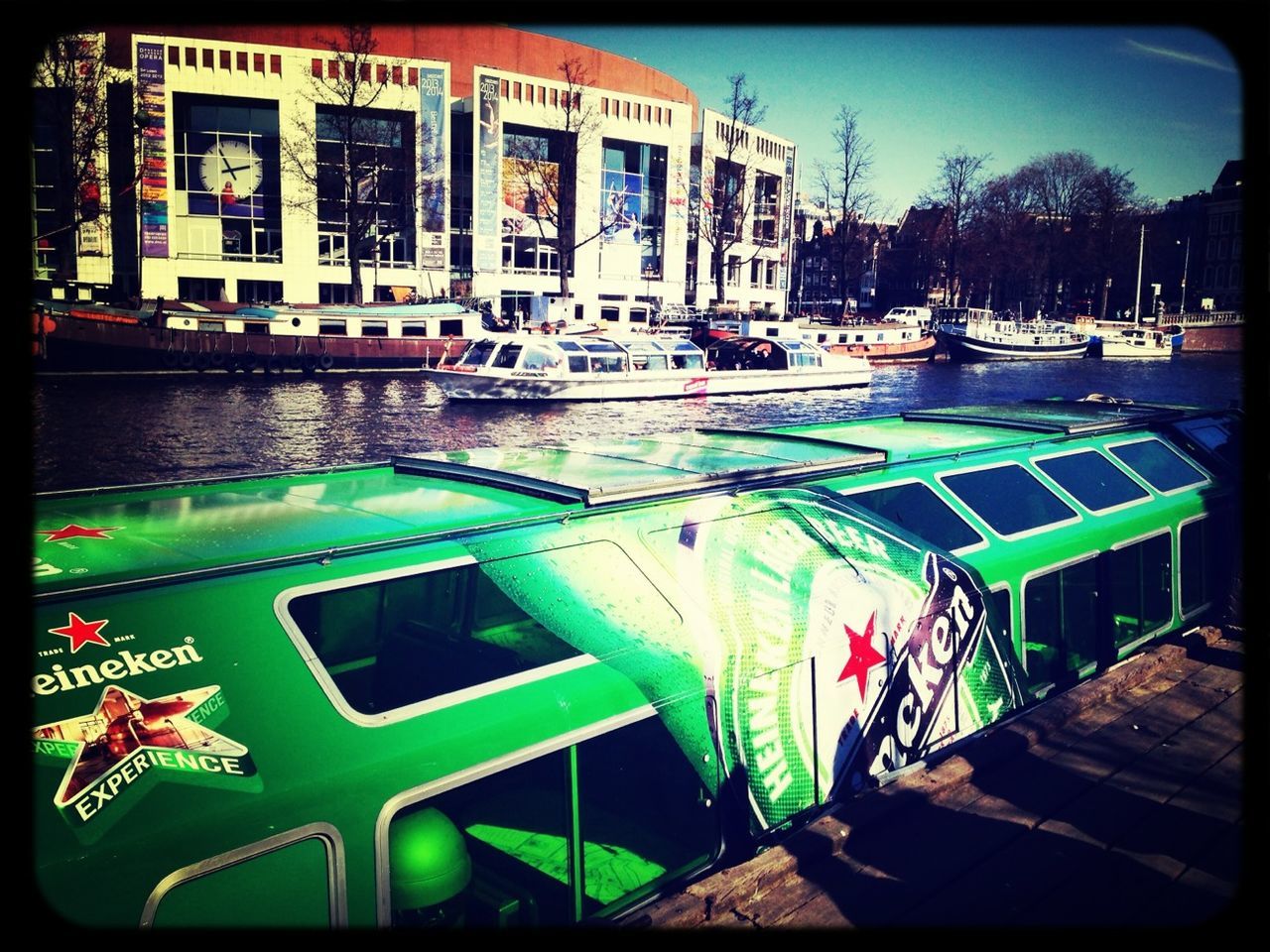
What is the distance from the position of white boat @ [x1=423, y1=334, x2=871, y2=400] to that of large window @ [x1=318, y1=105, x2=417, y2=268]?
22.1 meters

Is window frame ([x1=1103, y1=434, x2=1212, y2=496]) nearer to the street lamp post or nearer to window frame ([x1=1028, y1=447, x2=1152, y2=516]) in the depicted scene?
window frame ([x1=1028, y1=447, x2=1152, y2=516])

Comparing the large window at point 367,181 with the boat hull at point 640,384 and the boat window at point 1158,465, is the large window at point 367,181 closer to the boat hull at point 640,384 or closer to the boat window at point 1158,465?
the boat hull at point 640,384

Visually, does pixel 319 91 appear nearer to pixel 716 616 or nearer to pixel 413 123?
pixel 413 123

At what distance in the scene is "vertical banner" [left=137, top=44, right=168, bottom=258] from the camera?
48406 mm

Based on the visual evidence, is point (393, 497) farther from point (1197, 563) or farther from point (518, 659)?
point (1197, 563)

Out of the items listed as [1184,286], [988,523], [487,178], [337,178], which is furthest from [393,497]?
[1184,286]

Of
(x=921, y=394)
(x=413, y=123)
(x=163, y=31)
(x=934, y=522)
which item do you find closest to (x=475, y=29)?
(x=413, y=123)

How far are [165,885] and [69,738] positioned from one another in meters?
0.49

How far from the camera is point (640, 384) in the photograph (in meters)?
32.0

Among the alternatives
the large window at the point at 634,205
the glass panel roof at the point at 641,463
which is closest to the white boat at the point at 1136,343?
the large window at the point at 634,205

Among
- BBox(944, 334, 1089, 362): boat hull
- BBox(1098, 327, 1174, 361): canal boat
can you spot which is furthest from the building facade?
BBox(1098, 327, 1174, 361): canal boat

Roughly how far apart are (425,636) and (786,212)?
252 feet

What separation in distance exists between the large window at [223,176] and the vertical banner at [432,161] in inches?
297

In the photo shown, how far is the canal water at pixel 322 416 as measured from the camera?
19.4 m
